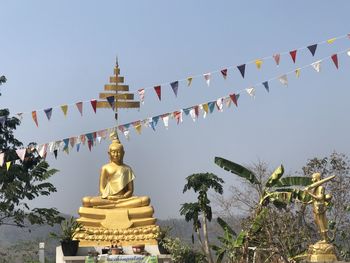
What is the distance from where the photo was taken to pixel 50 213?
28.3 meters

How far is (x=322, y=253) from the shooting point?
16.2 meters

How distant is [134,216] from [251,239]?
14.7 ft

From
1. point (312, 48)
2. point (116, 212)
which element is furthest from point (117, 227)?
point (312, 48)

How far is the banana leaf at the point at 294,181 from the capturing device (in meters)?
19.0

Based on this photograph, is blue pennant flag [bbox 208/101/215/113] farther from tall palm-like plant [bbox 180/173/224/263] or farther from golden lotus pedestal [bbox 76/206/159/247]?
tall palm-like plant [bbox 180/173/224/263]

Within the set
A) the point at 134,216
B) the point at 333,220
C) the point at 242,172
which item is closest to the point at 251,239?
the point at 242,172

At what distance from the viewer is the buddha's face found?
23.5 m

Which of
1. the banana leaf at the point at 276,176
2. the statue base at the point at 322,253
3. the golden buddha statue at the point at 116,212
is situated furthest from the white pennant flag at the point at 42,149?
the statue base at the point at 322,253

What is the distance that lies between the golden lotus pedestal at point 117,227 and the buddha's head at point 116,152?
2.38 m

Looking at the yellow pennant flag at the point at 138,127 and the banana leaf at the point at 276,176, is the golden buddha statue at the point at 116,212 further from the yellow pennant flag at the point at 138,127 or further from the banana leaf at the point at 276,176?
the banana leaf at the point at 276,176

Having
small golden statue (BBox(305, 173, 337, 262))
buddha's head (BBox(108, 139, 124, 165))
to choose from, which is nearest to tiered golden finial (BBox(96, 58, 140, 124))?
buddha's head (BBox(108, 139, 124, 165))

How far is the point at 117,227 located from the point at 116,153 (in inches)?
130

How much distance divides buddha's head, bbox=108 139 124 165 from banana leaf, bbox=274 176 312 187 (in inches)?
265

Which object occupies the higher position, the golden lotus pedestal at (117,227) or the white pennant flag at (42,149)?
the white pennant flag at (42,149)
